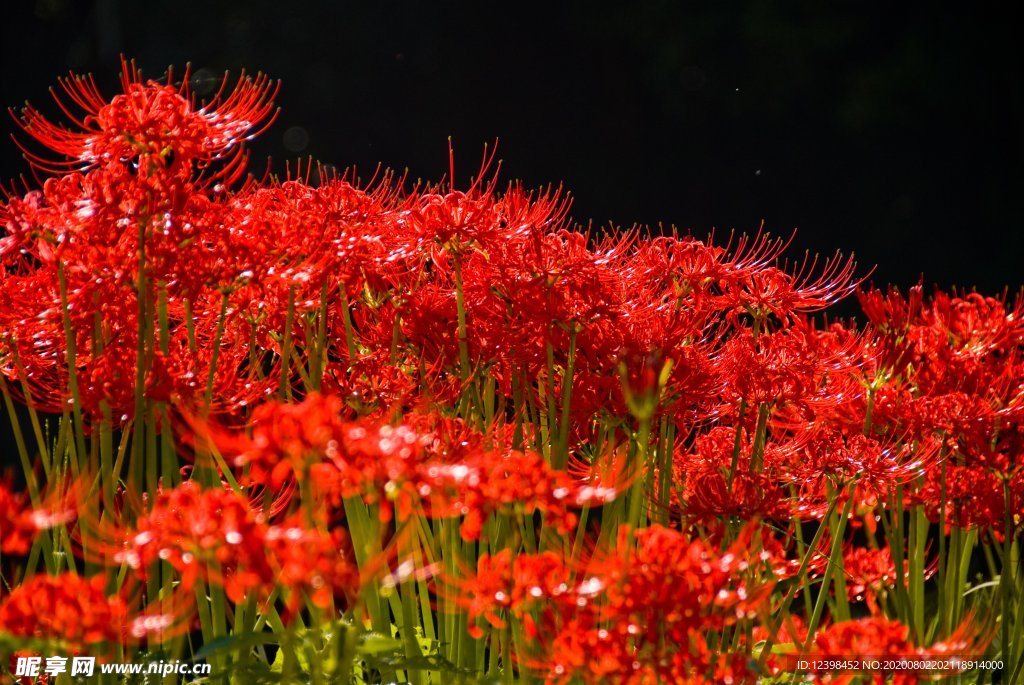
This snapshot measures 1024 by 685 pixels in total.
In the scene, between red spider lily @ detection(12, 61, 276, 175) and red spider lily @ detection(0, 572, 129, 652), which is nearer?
red spider lily @ detection(0, 572, 129, 652)

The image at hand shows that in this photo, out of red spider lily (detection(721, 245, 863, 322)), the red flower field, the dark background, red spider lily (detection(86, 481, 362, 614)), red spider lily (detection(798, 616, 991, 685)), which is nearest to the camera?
red spider lily (detection(86, 481, 362, 614))

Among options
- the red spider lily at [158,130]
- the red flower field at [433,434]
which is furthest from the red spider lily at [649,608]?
the red spider lily at [158,130]

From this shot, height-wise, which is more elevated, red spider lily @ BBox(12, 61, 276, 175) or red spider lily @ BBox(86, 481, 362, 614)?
red spider lily @ BBox(12, 61, 276, 175)

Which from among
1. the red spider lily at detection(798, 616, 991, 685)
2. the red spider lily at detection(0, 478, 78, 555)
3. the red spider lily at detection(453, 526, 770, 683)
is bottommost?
the red spider lily at detection(798, 616, 991, 685)

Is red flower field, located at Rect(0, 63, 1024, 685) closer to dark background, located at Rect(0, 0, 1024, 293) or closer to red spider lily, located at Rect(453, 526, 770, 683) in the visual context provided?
red spider lily, located at Rect(453, 526, 770, 683)

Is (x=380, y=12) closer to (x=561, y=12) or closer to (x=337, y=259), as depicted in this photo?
(x=561, y=12)

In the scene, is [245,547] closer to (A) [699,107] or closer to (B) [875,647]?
(B) [875,647]

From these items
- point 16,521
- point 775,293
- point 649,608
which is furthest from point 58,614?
point 775,293

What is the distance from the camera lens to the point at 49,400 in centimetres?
117

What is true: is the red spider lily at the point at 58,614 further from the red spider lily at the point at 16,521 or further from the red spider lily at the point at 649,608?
the red spider lily at the point at 649,608

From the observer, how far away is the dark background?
328 cm

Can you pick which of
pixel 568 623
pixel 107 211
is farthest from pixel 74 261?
pixel 568 623

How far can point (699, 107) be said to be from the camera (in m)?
3.47

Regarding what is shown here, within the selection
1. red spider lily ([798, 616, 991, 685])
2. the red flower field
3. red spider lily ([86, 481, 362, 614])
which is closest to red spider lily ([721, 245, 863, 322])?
the red flower field
